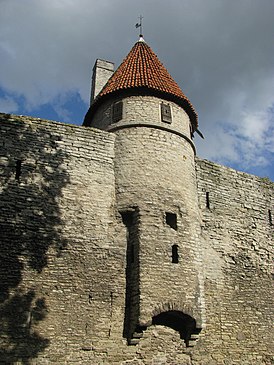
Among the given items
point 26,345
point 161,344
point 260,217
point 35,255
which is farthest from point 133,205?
point 260,217

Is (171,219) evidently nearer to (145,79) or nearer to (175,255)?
(175,255)

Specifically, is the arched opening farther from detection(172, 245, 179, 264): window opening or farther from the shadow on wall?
the shadow on wall

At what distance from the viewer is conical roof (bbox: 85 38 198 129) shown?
13.6m

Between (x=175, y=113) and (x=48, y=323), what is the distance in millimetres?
7454

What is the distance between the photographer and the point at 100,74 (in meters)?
17.6

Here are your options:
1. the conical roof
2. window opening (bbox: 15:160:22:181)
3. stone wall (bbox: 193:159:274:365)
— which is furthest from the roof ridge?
window opening (bbox: 15:160:22:181)

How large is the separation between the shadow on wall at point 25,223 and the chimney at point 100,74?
538 centimetres

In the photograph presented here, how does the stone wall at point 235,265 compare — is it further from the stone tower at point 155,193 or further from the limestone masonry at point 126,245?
the stone tower at point 155,193

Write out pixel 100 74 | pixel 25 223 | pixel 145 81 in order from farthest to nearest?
pixel 100 74, pixel 145 81, pixel 25 223

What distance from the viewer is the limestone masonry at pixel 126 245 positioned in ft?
34.8

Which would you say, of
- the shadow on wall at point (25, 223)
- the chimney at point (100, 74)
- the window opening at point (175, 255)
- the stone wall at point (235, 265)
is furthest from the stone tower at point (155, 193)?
the chimney at point (100, 74)

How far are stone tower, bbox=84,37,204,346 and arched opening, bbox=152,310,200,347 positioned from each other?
26mm

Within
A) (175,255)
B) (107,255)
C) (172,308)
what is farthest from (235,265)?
(107,255)

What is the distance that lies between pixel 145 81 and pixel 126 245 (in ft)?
17.6
